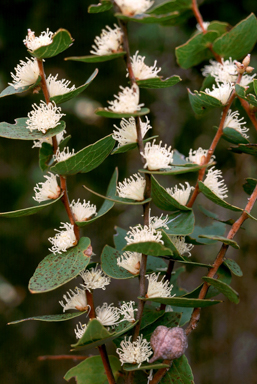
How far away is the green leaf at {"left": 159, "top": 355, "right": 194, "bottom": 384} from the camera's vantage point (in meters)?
0.43

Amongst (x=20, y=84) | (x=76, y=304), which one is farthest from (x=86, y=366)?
(x=20, y=84)

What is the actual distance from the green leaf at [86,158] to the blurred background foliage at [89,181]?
62 cm

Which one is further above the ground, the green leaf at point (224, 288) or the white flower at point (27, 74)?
the white flower at point (27, 74)

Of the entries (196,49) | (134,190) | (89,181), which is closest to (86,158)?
(134,190)

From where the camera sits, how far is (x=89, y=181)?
1.08 meters

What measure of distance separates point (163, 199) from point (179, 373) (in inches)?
7.4

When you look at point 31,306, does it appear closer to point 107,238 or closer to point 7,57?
point 107,238

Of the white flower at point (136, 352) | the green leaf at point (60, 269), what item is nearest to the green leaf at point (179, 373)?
the white flower at point (136, 352)

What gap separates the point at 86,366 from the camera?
495 millimetres

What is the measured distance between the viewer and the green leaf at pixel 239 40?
1.76ft

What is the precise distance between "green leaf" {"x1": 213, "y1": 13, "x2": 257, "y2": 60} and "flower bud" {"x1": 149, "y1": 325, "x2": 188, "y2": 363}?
0.38 meters

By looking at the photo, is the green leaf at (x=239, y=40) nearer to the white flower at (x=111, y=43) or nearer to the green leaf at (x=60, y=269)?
the white flower at (x=111, y=43)

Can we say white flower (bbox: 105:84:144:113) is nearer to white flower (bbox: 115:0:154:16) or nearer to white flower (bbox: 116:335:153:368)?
white flower (bbox: 115:0:154:16)

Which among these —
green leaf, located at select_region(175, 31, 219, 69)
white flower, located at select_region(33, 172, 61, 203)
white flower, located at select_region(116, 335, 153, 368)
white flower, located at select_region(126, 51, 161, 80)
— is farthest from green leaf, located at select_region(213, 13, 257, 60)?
white flower, located at select_region(116, 335, 153, 368)
